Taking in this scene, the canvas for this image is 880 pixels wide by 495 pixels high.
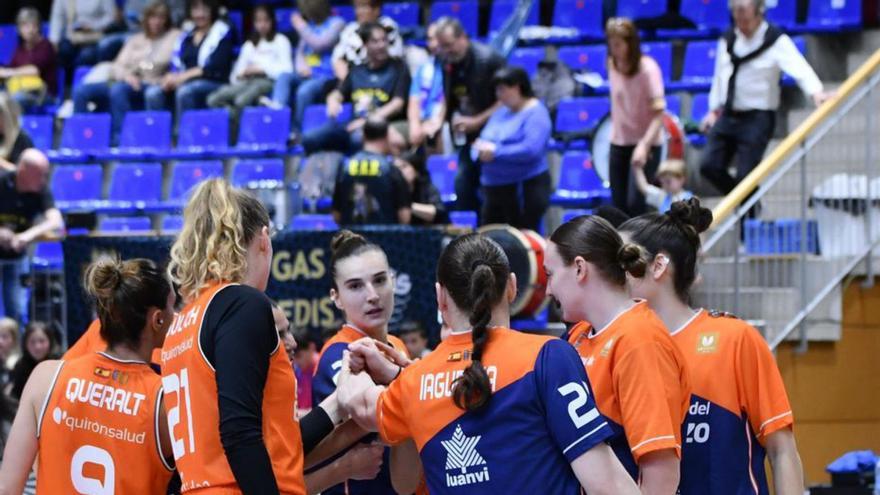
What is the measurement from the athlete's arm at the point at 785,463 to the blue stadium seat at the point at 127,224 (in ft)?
30.1

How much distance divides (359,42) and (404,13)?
236 cm

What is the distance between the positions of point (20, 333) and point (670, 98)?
17.8ft

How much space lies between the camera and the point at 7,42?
1642 cm

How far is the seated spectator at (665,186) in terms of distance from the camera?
9.21 m

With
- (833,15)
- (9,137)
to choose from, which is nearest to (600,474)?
(9,137)

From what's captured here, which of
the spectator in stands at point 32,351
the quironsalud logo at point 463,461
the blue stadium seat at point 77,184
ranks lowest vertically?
the spectator in stands at point 32,351

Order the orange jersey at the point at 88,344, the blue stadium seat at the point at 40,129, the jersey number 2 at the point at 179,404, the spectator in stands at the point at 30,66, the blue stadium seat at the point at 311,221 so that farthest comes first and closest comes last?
the spectator in stands at the point at 30,66 < the blue stadium seat at the point at 40,129 < the blue stadium seat at the point at 311,221 < the orange jersey at the point at 88,344 < the jersey number 2 at the point at 179,404

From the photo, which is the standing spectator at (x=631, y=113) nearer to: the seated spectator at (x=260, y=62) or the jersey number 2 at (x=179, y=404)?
the seated spectator at (x=260, y=62)

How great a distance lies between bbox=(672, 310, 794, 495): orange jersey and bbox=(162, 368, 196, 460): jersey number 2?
5.00ft

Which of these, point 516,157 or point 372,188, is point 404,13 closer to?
point 516,157

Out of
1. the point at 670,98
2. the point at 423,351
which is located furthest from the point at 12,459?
the point at 670,98

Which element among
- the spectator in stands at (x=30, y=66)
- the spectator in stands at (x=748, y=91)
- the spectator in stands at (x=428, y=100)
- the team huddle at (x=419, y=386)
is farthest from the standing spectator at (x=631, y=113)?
the spectator in stands at (x=30, y=66)

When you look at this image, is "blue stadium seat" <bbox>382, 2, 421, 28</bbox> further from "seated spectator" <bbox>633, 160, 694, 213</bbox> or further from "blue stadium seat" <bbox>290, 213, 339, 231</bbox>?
"seated spectator" <bbox>633, 160, 694, 213</bbox>

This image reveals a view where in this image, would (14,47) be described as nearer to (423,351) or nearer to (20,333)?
(20,333)
